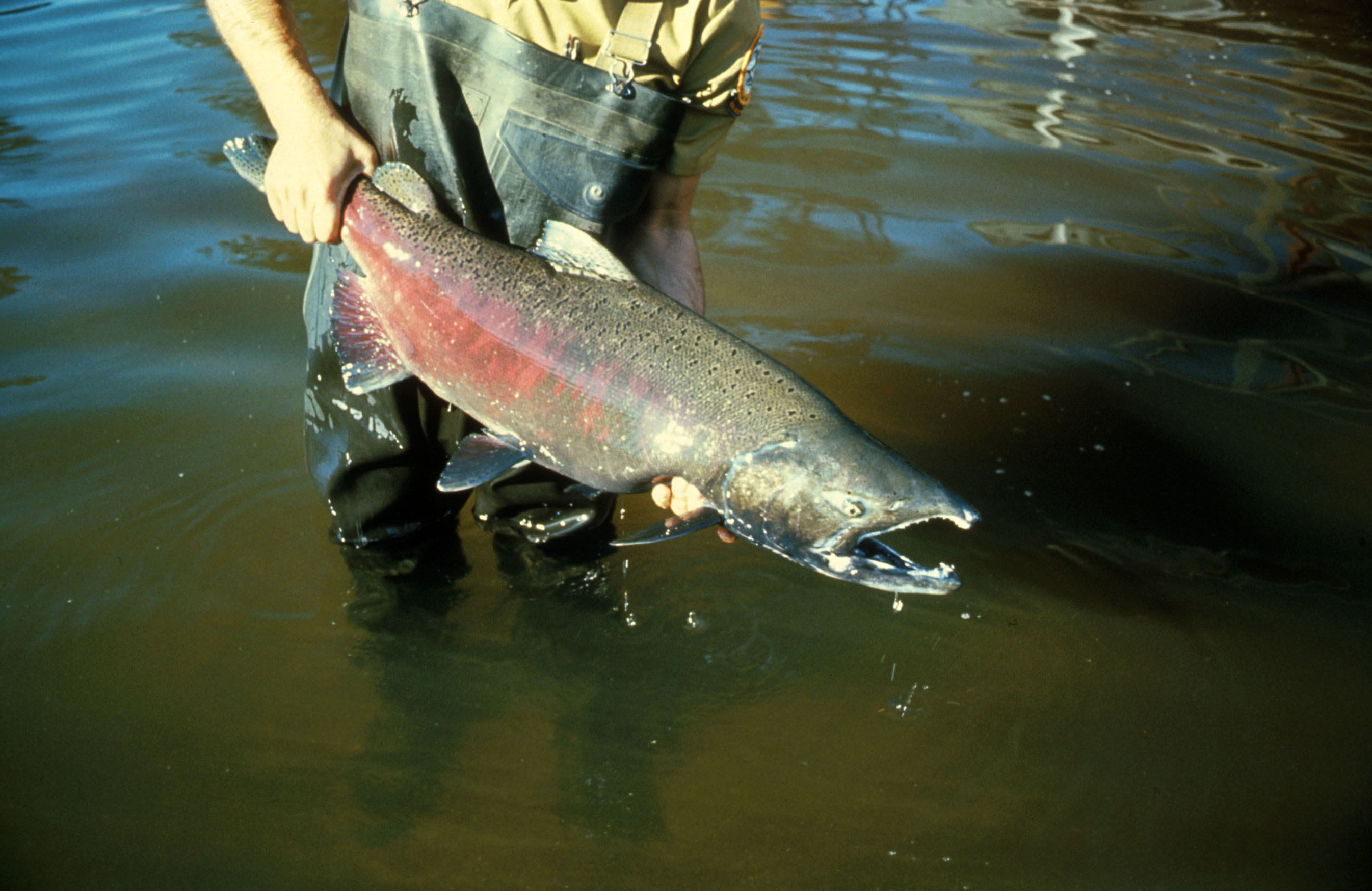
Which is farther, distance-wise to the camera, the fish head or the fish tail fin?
the fish tail fin

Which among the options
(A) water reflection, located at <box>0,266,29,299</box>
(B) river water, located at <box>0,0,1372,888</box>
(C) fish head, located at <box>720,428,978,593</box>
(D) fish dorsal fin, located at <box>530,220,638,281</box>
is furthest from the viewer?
(A) water reflection, located at <box>0,266,29,299</box>

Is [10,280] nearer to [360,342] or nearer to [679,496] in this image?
[360,342]

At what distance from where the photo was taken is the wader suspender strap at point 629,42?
8.11ft

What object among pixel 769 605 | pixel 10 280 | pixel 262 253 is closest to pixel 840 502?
pixel 769 605

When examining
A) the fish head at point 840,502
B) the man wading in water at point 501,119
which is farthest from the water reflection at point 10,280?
the fish head at point 840,502

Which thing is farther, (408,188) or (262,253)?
(262,253)

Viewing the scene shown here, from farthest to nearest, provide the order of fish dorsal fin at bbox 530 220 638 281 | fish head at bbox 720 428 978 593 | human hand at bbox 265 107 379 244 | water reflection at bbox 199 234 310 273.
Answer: water reflection at bbox 199 234 310 273, human hand at bbox 265 107 379 244, fish dorsal fin at bbox 530 220 638 281, fish head at bbox 720 428 978 593

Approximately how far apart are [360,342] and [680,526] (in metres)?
1.01

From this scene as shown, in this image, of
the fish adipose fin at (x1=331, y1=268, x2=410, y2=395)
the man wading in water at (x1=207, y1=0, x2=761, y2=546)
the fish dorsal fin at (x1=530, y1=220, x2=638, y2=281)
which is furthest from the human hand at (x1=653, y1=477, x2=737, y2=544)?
the fish adipose fin at (x1=331, y1=268, x2=410, y2=395)

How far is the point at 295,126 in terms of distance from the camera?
240cm

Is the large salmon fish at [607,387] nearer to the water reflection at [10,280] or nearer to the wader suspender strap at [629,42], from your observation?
the wader suspender strap at [629,42]

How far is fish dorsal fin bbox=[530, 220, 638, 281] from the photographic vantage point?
2273 millimetres

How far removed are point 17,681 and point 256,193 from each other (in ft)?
12.0

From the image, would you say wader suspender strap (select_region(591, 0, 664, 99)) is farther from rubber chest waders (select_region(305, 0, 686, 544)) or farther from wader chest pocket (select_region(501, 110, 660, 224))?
wader chest pocket (select_region(501, 110, 660, 224))
